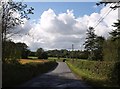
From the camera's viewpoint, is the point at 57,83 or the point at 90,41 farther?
the point at 90,41

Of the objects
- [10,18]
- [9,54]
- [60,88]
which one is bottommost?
[60,88]

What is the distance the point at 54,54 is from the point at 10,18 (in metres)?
171

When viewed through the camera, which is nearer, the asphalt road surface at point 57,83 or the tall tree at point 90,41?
the asphalt road surface at point 57,83

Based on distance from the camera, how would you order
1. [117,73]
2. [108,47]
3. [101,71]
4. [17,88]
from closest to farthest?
[17,88] → [117,73] → [101,71] → [108,47]

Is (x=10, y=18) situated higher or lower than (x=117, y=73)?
higher

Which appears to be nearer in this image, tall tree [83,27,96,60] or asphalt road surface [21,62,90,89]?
asphalt road surface [21,62,90,89]

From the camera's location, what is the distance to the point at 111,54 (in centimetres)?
7494

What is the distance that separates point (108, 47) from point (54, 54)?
379ft

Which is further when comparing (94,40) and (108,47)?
(94,40)

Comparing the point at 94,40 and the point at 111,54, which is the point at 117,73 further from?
the point at 94,40

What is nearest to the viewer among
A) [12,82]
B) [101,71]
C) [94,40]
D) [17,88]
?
[17,88]

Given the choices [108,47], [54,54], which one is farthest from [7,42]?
[54,54]

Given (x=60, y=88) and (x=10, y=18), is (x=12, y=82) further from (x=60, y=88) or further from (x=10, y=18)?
(x=10, y=18)

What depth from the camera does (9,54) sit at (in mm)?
29906
